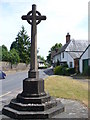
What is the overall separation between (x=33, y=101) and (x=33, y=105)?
217 millimetres

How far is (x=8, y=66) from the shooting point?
42312mm

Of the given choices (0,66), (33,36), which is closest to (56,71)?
(0,66)

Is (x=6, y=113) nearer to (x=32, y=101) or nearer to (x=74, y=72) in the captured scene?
(x=32, y=101)

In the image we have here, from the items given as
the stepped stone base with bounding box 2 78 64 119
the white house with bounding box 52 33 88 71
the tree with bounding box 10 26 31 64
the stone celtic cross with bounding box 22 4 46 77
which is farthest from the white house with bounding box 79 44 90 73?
the tree with bounding box 10 26 31 64

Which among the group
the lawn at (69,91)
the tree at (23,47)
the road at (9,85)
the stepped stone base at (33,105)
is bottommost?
the road at (9,85)

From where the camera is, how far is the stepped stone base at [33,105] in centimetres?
579

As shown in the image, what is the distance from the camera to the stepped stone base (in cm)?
579

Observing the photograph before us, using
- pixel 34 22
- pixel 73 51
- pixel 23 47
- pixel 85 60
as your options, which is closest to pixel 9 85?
pixel 34 22

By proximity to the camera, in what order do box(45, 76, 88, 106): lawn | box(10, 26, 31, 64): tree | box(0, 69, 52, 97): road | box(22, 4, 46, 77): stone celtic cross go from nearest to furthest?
1. box(22, 4, 46, 77): stone celtic cross
2. box(45, 76, 88, 106): lawn
3. box(0, 69, 52, 97): road
4. box(10, 26, 31, 64): tree

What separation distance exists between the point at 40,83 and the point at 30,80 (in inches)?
14.3

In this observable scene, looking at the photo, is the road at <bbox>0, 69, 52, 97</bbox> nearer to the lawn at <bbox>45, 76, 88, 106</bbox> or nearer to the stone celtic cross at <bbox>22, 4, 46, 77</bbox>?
the lawn at <bbox>45, 76, 88, 106</bbox>

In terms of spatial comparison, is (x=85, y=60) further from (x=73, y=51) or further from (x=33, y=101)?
(x=33, y=101)

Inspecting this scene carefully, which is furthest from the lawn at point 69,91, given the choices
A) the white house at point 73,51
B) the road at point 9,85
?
the white house at point 73,51

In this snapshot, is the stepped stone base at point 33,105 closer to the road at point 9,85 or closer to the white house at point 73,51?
the road at point 9,85
